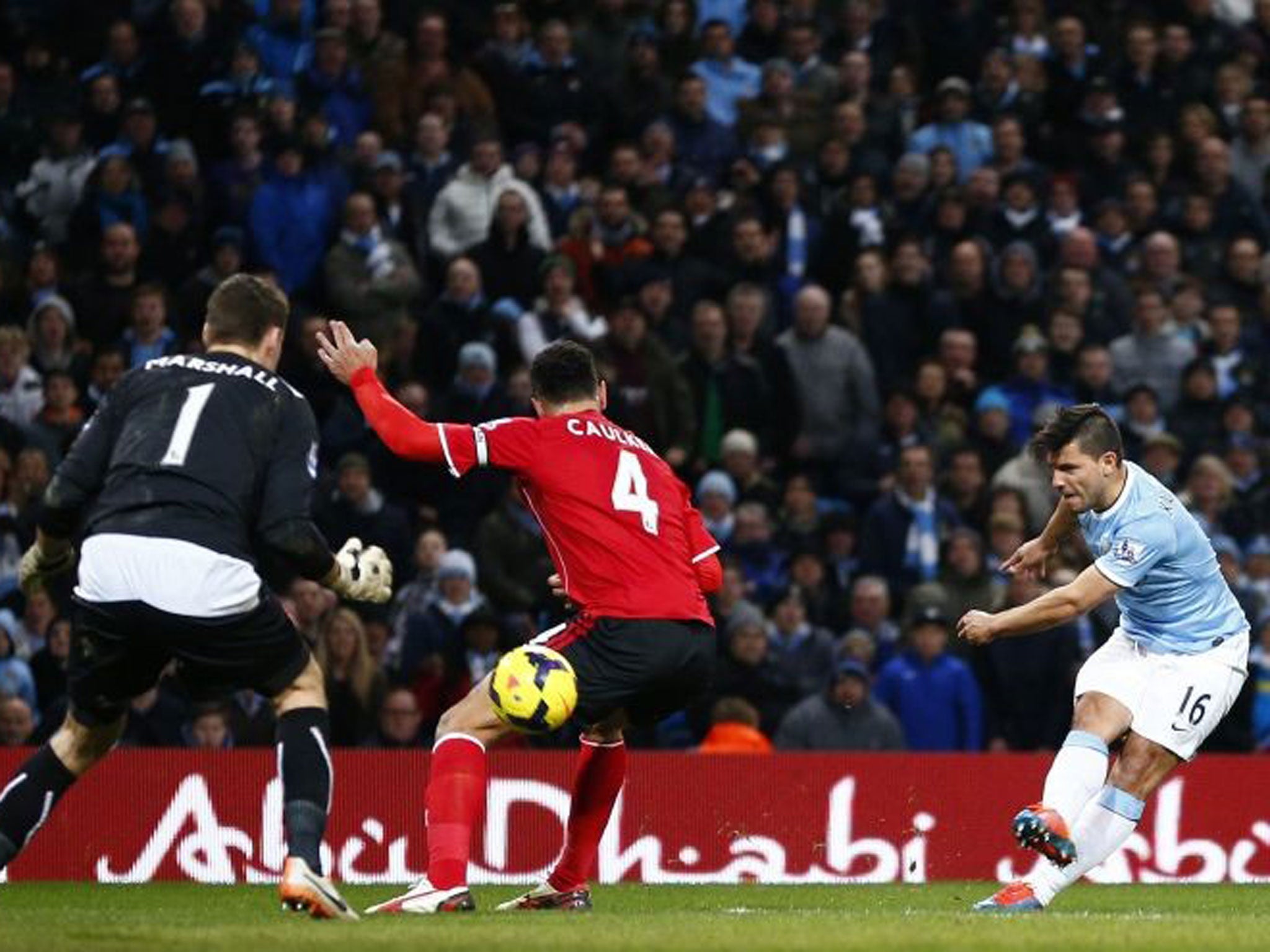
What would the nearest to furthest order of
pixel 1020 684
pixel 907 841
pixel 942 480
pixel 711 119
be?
pixel 907 841, pixel 1020 684, pixel 942 480, pixel 711 119

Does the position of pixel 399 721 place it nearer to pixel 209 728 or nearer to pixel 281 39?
pixel 209 728

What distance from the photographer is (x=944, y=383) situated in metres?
19.2

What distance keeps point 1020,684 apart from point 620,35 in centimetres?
678

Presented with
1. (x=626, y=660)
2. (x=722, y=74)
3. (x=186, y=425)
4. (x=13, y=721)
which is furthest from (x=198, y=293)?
(x=186, y=425)

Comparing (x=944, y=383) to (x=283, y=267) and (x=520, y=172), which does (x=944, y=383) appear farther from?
(x=283, y=267)

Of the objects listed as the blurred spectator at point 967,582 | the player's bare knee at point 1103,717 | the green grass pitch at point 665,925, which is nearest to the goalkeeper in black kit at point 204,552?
the green grass pitch at point 665,925

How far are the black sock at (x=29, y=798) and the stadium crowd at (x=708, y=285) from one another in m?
6.24

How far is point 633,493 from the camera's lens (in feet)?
34.3

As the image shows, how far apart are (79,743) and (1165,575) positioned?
4492 mm

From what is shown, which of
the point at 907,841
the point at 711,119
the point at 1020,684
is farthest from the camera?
the point at 711,119

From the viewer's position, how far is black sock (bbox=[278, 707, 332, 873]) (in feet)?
30.1

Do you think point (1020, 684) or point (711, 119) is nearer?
point (1020, 684)

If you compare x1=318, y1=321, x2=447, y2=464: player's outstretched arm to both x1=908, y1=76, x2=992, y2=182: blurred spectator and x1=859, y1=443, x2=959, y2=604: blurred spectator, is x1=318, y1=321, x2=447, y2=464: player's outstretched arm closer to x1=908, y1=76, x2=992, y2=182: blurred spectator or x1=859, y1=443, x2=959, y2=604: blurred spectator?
x1=859, y1=443, x2=959, y2=604: blurred spectator

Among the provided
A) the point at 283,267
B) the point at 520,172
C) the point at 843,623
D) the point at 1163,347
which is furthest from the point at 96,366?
the point at 1163,347
